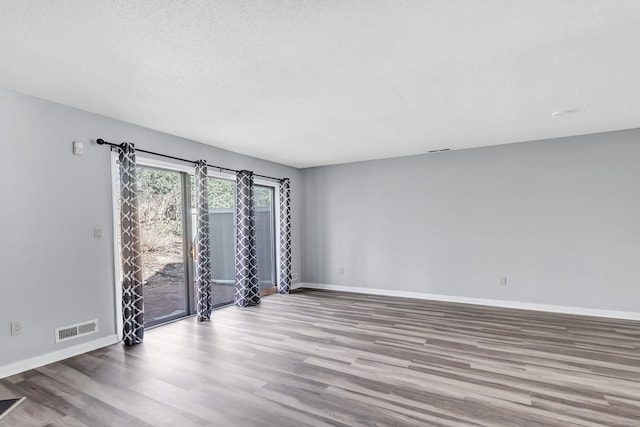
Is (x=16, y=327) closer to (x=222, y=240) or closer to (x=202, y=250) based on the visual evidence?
(x=202, y=250)

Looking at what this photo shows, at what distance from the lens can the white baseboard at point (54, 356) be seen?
108 inches

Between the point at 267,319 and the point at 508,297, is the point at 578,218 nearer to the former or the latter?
the point at 508,297

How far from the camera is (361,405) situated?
2248mm

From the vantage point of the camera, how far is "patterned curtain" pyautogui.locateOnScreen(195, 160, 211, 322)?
173 inches

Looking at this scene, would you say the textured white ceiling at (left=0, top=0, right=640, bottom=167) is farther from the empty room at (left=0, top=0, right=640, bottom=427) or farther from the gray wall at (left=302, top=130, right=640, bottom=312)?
the gray wall at (left=302, top=130, right=640, bottom=312)

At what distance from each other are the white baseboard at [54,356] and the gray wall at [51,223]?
0.14 feet

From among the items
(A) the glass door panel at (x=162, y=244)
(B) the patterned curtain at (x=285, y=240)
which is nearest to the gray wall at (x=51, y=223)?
(A) the glass door panel at (x=162, y=244)

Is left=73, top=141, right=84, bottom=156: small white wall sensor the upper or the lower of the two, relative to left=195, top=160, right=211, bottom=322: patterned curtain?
upper

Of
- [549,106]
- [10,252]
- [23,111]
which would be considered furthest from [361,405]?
[23,111]

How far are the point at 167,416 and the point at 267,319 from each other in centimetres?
226

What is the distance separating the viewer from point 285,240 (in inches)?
242

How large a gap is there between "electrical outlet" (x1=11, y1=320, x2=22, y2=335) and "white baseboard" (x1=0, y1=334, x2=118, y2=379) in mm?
268

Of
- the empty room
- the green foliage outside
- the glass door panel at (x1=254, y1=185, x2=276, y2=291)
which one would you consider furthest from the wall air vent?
the glass door panel at (x1=254, y1=185, x2=276, y2=291)

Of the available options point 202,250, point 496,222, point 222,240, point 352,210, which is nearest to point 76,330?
point 202,250
